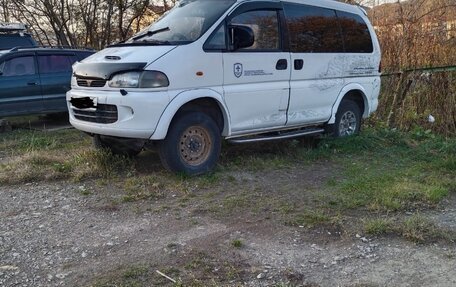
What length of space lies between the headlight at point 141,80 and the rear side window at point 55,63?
5.27 meters

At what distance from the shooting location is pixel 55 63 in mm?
10133

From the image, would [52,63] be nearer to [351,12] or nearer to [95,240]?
[351,12]

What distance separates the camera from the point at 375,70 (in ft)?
26.5

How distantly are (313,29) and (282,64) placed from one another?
0.96m

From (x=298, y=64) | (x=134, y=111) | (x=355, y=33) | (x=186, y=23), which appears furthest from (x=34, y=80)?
(x=355, y=33)

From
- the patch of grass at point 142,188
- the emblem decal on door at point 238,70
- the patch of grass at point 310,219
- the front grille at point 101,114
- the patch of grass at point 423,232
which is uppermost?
the emblem decal on door at point 238,70

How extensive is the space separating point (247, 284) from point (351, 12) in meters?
5.72

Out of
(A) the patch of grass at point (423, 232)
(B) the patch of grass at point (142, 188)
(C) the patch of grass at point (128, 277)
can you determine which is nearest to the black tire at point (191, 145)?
(B) the patch of grass at point (142, 188)

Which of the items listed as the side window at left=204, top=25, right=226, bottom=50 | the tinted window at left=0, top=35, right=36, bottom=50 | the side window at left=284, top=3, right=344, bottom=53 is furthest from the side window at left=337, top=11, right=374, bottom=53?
the tinted window at left=0, top=35, right=36, bottom=50

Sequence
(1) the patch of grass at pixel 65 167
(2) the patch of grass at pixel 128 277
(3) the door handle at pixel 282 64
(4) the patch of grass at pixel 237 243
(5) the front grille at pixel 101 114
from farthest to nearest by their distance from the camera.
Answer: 1. (3) the door handle at pixel 282 64
2. (1) the patch of grass at pixel 65 167
3. (5) the front grille at pixel 101 114
4. (4) the patch of grass at pixel 237 243
5. (2) the patch of grass at pixel 128 277

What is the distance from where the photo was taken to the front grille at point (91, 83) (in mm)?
5497

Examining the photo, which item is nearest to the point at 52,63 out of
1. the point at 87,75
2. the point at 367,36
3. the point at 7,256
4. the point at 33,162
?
the point at 33,162

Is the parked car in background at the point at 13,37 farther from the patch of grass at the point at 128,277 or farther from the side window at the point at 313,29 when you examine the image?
the patch of grass at the point at 128,277

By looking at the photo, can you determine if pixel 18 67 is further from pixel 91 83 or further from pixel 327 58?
pixel 327 58
